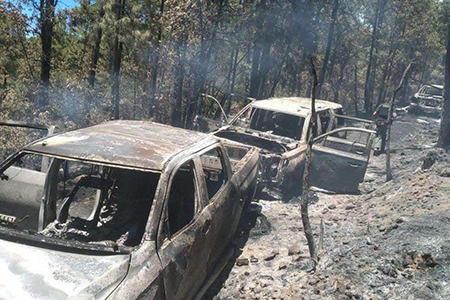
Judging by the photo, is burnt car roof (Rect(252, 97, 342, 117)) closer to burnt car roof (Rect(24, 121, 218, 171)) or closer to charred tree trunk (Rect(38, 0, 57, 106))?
burnt car roof (Rect(24, 121, 218, 171))

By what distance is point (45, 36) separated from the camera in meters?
15.0

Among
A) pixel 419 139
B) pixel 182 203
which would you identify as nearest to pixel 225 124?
pixel 182 203

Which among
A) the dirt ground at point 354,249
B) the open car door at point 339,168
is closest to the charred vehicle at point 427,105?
the dirt ground at point 354,249

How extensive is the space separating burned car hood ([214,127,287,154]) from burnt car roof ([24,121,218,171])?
153 inches

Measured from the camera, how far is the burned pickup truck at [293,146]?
740cm

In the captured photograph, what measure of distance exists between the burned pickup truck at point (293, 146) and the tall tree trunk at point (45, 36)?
885cm

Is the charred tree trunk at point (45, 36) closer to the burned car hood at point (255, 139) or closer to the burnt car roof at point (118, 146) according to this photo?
the burned car hood at point (255, 139)

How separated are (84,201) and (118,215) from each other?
0.42 metres

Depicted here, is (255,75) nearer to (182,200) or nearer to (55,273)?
(182,200)

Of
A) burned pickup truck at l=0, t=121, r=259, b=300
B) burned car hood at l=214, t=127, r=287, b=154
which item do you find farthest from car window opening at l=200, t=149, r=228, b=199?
burned car hood at l=214, t=127, r=287, b=154

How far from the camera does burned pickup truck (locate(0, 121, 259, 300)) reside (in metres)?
2.69

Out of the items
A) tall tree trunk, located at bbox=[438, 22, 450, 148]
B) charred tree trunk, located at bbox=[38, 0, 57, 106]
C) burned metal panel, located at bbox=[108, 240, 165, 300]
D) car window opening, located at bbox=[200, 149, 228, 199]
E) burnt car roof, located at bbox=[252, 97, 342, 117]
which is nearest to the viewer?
burned metal panel, located at bbox=[108, 240, 165, 300]

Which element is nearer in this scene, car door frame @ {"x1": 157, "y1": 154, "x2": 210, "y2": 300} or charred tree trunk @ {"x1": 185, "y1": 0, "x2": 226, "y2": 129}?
car door frame @ {"x1": 157, "y1": 154, "x2": 210, "y2": 300}

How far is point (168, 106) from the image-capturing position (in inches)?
759
